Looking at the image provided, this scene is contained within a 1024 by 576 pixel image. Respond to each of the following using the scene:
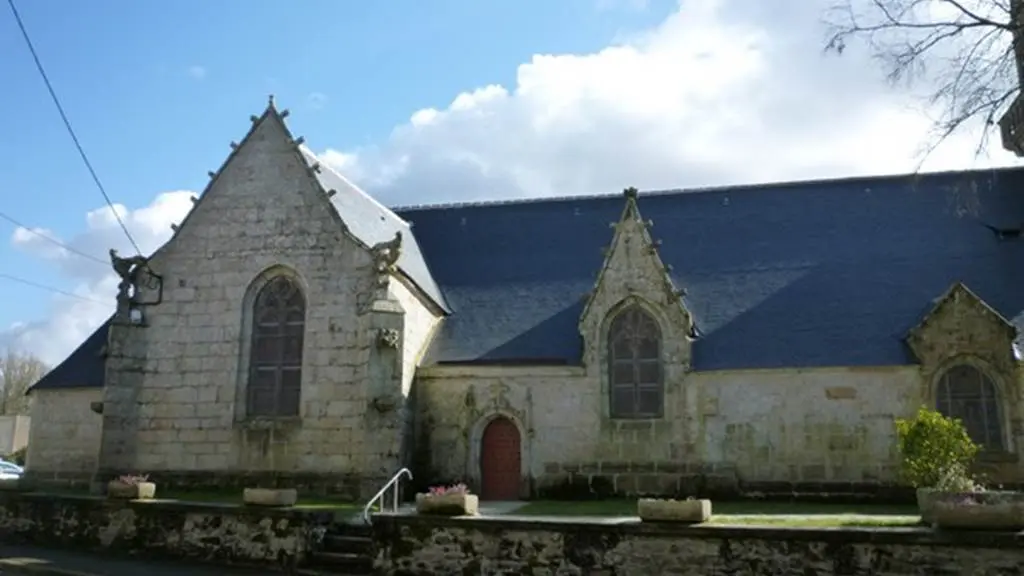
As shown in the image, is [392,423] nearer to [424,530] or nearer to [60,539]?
[424,530]

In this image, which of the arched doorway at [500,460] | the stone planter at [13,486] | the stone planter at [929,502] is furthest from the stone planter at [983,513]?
the stone planter at [13,486]

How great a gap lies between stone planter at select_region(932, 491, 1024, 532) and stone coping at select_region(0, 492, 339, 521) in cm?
826

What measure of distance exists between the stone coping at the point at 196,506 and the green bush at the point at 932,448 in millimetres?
8830

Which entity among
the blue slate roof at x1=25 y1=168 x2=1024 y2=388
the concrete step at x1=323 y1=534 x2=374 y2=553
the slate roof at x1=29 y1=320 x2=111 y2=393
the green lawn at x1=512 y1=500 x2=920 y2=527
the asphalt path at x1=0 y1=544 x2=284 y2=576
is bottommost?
the asphalt path at x1=0 y1=544 x2=284 y2=576

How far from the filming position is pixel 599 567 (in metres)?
10.6

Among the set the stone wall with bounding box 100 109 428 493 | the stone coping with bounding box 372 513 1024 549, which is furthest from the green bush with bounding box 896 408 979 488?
the stone wall with bounding box 100 109 428 493

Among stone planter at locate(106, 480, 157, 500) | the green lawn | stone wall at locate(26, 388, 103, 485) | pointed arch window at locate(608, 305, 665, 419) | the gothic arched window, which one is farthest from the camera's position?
stone wall at locate(26, 388, 103, 485)

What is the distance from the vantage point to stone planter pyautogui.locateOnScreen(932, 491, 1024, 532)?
8.95 meters

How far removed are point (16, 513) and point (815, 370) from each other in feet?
48.8

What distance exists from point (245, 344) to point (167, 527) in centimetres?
551

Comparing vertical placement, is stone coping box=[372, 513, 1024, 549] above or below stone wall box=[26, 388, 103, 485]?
below

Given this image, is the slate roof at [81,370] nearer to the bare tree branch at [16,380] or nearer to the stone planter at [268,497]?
the stone planter at [268,497]

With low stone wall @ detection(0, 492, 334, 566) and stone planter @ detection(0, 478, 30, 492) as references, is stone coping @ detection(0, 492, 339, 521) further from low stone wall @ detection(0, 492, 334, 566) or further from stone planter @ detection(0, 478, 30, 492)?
stone planter @ detection(0, 478, 30, 492)

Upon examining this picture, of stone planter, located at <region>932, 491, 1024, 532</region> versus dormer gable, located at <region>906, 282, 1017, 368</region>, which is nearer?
stone planter, located at <region>932, 491, 1024, 532</region>
